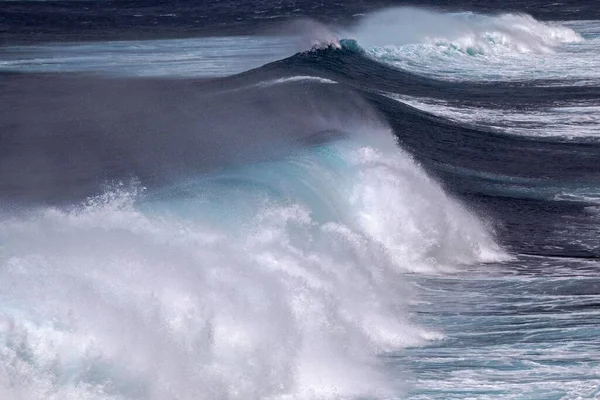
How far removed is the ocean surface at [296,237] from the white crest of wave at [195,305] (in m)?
0.02

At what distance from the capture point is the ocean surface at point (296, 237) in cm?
975

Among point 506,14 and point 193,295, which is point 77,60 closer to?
point 506,14

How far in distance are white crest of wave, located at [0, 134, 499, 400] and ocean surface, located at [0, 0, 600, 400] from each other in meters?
0.02

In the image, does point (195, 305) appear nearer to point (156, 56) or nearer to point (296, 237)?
point (296, 237)

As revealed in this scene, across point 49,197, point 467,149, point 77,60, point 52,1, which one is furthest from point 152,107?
point 52,1

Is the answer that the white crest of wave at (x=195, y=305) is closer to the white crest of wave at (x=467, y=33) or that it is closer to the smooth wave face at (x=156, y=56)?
the smooth wave face at (x=156, y=56)

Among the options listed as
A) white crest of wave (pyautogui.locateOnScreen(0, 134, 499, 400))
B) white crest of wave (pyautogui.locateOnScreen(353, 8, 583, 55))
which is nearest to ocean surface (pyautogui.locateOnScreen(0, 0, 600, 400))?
white crest of wave (pyautogui.locateOnScreen(0, 134, 499, 400))

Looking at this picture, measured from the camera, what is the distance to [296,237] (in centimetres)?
1332

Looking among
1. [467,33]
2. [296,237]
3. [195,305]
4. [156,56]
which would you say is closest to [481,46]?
[467,33]

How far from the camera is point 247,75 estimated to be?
1055 inches

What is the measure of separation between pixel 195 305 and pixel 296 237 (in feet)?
10.4

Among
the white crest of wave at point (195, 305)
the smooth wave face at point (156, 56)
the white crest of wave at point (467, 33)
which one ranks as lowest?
the white crest of wave at point (195, 305)

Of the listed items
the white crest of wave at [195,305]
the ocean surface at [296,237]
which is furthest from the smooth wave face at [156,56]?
the white crest of wave at [195,305]

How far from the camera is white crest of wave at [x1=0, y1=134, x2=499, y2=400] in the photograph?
30.1 ft
